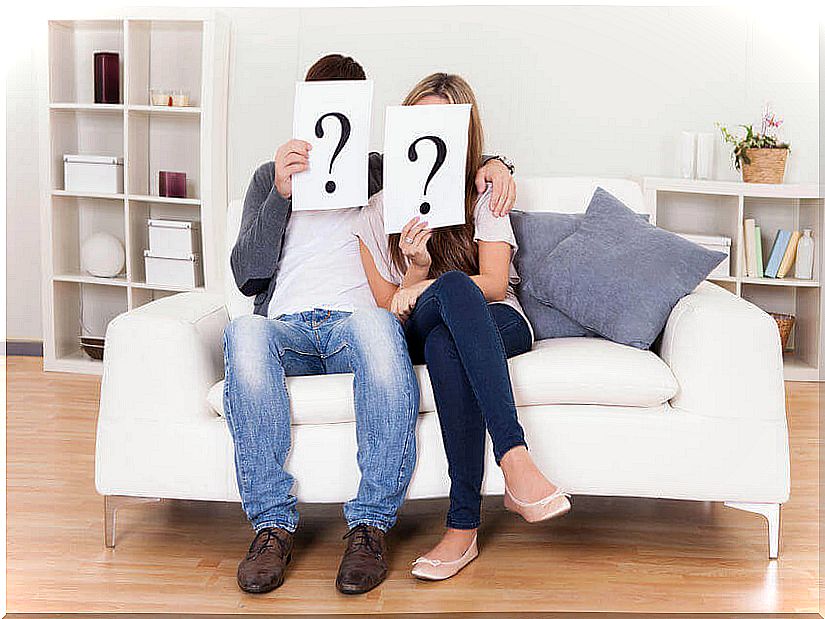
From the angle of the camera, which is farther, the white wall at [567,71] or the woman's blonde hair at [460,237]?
the white wall at [567,71]

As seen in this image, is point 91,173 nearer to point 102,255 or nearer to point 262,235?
point 102,255

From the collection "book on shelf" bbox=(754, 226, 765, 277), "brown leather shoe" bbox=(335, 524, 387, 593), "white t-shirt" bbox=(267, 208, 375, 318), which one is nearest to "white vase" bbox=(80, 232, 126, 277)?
"white t-shirt" bbox=(267, 208, 375, 318)

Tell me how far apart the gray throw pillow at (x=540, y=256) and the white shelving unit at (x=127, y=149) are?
70.5 inches

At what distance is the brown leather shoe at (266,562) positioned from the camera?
197cm

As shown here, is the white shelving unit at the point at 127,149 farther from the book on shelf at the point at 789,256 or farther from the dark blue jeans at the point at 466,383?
the book on shelf at the point at 789,256

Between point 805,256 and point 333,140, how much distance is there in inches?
102

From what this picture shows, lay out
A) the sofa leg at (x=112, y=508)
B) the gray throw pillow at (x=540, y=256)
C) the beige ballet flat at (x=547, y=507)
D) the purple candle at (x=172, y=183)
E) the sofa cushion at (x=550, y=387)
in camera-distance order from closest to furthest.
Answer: the beige ballet flat at (x=547, y=507) < the sofa cushion at (x=550, y=387) < the sofa leg at (x=112, y=508) < the gray throw pillow at (x=540, y=256) < the purple candle at (x=172, y=183)

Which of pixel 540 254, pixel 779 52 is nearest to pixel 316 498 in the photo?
pixel 540 254

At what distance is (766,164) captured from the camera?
4086 mm

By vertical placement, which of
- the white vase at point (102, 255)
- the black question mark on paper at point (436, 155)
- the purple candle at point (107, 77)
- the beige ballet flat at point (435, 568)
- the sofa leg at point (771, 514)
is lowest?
the beige ballet flat at point (435, 568)

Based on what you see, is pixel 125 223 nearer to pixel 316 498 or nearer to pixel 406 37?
pixel 406 37

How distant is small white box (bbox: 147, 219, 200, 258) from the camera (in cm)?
411

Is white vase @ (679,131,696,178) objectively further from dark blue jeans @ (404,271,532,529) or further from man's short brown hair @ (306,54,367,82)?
dark blue jeans @ (404,271,532,529)

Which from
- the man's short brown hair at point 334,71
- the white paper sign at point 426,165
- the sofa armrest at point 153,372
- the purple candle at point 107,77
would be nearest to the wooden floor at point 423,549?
the sofa armrest at point 153,372
